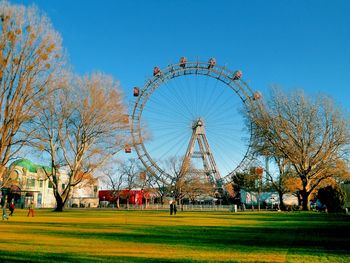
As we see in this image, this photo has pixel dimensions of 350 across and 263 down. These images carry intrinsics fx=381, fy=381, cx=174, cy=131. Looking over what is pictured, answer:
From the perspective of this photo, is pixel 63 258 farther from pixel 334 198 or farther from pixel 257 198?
pixel 257 198

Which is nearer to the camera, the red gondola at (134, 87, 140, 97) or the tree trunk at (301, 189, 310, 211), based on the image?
the tree trunk at (301, 189, 310, 211)

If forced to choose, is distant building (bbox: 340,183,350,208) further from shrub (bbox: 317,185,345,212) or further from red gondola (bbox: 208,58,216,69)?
red gondola (bbox: 208,58,216,69)

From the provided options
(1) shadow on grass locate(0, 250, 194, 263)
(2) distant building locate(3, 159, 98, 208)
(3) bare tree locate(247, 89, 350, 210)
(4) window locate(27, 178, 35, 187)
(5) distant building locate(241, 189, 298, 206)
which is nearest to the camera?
(1) shadow on grass locate(0, 250, 194, 263)

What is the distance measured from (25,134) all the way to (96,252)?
75.2ft

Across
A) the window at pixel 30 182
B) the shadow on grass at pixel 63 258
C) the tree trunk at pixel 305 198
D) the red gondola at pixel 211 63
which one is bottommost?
the shadow on grass at pixel 63 258

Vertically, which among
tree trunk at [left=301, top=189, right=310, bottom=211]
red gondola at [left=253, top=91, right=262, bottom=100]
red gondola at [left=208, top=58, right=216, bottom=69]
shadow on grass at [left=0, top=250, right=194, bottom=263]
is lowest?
shadow on grass at [left=0, top=250, right=194, bottom=263]

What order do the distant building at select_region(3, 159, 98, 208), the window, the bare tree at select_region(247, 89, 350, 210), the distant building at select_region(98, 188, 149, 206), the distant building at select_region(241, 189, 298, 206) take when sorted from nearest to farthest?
the bare tree at select_region(247, 89, 350, 210), the distant building at select_region(241, 189, 298, 206), the distant building at select_region(3, 159, 98, 208), the window, the distant building at select_region(98, 188, 149, 206)

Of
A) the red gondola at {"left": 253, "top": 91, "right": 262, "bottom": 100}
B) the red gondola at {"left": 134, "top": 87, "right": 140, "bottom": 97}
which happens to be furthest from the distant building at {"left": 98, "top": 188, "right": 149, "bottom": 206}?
the red gondola at {"left": 253, "top": 91, "right": 262, "bottom": 100}

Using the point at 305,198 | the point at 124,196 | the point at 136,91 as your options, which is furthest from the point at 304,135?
the point at 124,196

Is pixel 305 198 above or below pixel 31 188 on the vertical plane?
below

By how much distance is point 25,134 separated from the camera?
30312mm

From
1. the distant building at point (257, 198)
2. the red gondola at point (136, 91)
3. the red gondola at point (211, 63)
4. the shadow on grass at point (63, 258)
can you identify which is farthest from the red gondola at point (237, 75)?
the shadow on grass at point (63, 258)

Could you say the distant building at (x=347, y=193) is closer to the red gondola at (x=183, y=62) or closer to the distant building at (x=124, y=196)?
the red gondola at (x=183, y=62)

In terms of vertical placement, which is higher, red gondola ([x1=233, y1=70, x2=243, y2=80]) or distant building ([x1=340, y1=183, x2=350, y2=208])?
red gondola ([x1=233, y1=70, x2=243, y2=80])
